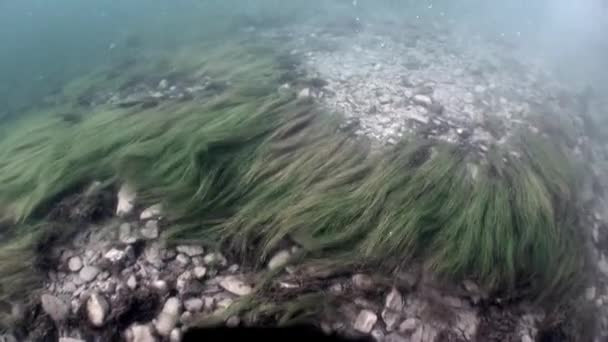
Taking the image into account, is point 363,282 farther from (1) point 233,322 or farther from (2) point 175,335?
(2) point 175,335

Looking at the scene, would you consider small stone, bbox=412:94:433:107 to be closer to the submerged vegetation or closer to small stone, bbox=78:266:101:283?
the submerged vegetation

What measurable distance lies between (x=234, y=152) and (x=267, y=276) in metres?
1.41

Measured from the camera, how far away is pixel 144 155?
335 centimetres

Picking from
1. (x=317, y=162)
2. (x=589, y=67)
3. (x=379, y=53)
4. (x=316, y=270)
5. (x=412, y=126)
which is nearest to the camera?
(x=316, y=270)

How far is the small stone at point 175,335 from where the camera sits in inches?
81.6

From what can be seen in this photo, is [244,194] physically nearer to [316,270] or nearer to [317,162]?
[317,162]

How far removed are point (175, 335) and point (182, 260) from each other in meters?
0.53

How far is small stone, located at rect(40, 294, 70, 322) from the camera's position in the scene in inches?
84.6

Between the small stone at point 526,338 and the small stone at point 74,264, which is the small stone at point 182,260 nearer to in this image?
the small stone at point 74,264

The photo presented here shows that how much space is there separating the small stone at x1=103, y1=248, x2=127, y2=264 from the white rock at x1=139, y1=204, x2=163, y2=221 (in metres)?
0.32

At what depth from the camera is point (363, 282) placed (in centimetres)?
241

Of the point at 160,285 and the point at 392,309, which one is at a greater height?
the point at 160,285

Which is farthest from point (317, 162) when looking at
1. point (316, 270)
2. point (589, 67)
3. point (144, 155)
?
point (589, 67)

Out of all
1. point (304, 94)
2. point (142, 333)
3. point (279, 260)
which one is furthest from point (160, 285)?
point (304, 94)
